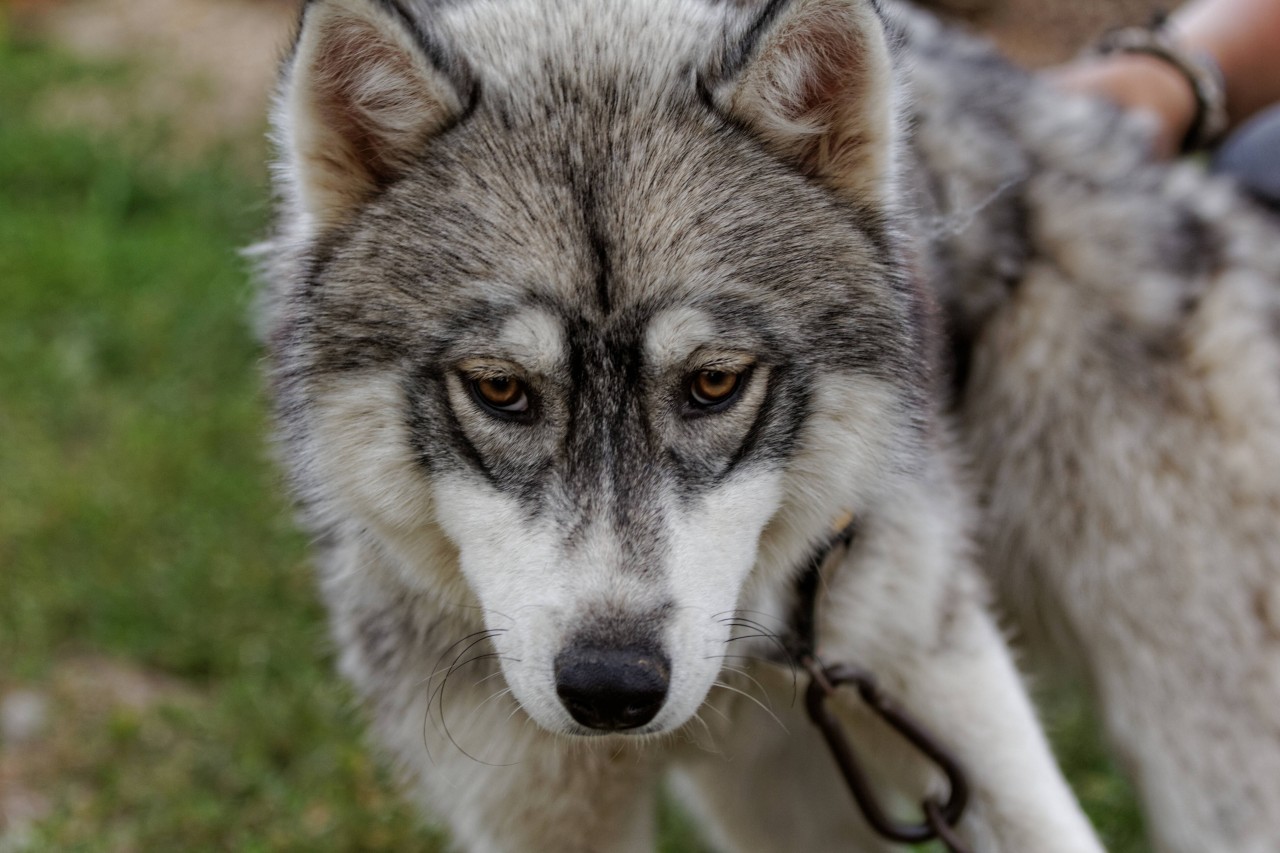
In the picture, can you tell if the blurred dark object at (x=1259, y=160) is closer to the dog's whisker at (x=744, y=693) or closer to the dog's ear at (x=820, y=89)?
the dog's ear at (x=820, y=89)

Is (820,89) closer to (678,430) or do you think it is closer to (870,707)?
(678,430)

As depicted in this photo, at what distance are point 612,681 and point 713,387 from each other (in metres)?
0.52

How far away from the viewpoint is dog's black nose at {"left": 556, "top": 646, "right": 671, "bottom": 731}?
1.98 meters

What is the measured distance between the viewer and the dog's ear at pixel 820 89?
217 cm

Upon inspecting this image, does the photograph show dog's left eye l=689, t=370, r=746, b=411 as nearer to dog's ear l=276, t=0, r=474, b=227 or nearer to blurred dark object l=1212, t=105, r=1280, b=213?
dog's ear l=276, t=0, r=474, b=227

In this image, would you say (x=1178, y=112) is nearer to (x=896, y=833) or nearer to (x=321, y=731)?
(x=896, y=833)

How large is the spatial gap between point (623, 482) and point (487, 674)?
2.30 ft

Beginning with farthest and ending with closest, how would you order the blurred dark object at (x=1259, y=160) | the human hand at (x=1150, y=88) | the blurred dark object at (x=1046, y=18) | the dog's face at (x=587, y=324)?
1. the blurred dark object at (x=1046, y=18)
2. the human hand at (x=1150, y=88)
3. the blurred dark object at (x=1259, y=160)
4. the dog's face at (x=587, y=324)

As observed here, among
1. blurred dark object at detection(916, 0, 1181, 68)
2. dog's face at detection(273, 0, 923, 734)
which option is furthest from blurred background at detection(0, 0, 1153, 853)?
dog's face at detection(273, 0, 923, 734)

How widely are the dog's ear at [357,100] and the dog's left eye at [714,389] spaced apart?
64 cm

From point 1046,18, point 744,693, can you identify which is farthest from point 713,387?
point 1046,18

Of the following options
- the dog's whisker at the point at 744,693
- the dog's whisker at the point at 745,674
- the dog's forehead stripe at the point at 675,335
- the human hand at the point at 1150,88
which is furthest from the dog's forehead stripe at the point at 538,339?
the human hand at the point at 1150,88

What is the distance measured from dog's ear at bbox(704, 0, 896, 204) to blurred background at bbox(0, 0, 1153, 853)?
930 millimetres

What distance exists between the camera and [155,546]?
469 centimetres
